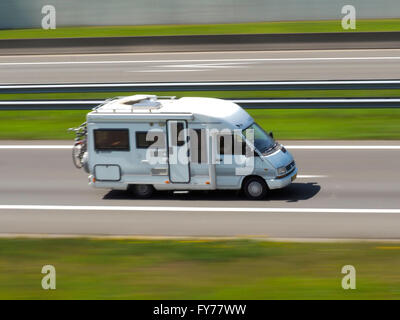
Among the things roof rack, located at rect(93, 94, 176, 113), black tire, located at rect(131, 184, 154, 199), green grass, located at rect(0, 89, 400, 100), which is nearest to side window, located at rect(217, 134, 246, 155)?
roof rack, located at rect(93, 94, 176, 113)

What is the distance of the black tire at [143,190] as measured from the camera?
559 inches

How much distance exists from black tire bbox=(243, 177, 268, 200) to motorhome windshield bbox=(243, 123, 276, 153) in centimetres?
62

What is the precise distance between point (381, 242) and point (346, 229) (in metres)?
1.06

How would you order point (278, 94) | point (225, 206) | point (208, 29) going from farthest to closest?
point (208, 29) → point (278, 94) → point (225, 206)

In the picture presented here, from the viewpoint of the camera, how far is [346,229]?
39.6 feet


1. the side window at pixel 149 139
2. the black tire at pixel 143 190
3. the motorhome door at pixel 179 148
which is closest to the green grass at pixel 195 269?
the motorhome door at pixel 179 148

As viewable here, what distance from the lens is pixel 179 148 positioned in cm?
1380

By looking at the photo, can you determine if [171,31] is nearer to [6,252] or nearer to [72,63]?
[72,63]

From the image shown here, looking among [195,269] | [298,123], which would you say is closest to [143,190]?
[195,269]

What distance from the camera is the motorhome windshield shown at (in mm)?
14062

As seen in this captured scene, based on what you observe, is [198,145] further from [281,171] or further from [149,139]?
[281,171]

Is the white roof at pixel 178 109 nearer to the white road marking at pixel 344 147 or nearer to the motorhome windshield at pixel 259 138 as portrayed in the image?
the motorhome windshield at pixel 259 138

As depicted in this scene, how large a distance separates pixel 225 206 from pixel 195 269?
12.2 ft

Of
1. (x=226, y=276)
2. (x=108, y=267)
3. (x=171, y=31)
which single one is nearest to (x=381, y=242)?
(x=226, y=276)
